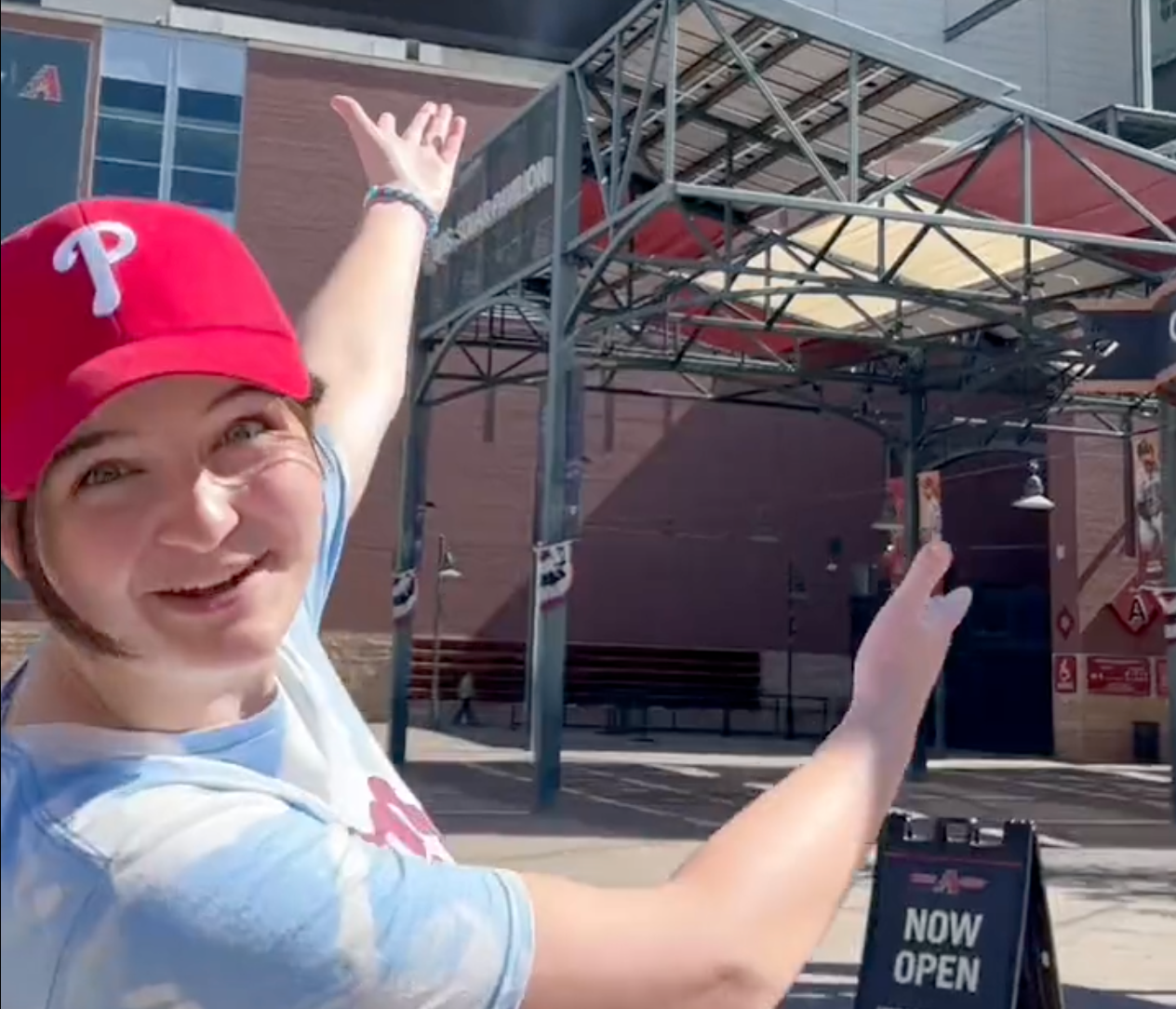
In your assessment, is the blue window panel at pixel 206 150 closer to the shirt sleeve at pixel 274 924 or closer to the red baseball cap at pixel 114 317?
the red baseball cap at pixel 114 317

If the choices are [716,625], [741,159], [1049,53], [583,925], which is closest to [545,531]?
[741,159]

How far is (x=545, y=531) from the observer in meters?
12.8

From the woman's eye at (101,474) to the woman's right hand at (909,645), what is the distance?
0.62m

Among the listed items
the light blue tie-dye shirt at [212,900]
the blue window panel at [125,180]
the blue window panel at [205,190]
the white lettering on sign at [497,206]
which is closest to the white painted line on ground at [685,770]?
the white lettering on sign at [497,206]

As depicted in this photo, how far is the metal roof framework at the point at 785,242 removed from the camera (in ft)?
37.6

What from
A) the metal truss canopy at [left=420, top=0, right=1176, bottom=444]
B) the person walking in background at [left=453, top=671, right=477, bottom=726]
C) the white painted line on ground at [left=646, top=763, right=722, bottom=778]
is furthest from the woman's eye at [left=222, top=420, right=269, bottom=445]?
the person walking in background at [left=453, top=671, right=477, bottom=726]

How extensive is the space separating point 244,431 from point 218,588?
0.12 metres

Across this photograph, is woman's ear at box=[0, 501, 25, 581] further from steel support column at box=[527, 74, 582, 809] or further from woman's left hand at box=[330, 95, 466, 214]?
steel support column at box=[527, 74, 582, 809]

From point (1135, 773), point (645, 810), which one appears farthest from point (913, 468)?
point (645, 810)

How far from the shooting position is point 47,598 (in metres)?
1.02

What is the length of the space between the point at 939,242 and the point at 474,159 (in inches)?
181

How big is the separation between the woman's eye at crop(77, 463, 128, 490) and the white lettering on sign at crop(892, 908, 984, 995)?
14.3 feet

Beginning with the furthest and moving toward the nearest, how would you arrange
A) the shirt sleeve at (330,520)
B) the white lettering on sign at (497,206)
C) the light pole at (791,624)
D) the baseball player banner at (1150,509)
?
the light pole at (791,624) → the baseball player banner at (1150,509) → the white lettering on sign at (497,206) → the shirt sleeve at (330,520)

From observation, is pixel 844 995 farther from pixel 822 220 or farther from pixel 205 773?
pixel 822 220
